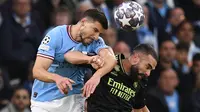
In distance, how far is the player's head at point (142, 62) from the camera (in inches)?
315

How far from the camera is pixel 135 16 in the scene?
887 centimetres

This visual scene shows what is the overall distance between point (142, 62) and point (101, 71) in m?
0.65

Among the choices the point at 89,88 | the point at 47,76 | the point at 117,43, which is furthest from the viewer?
the point at 117,43

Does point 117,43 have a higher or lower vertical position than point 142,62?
lower

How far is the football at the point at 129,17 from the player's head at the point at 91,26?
1.03m

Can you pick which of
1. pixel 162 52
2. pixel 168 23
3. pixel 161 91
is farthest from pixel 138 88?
pixel 168 23

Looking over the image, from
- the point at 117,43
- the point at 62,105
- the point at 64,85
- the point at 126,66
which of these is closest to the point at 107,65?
the point at 126,66

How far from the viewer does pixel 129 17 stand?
8789 millimetres

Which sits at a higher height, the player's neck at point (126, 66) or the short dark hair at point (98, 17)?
the short dark hair at point (98, 17)

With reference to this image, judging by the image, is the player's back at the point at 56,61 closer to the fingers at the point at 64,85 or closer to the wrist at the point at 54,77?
the wrist at the point at 54,77

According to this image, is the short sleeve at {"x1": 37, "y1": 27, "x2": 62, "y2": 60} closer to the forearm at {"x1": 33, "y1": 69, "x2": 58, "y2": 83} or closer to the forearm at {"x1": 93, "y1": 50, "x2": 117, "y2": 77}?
the forearm at {"x1": 33, "y1": 69, "x2": 58, "y2": 83}

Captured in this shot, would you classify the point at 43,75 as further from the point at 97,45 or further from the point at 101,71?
the point at 97,45

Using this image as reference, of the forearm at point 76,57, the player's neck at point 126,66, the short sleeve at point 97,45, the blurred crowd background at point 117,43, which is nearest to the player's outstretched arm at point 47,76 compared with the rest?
the forearm at point 76,57

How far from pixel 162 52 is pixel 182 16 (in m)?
1.55
